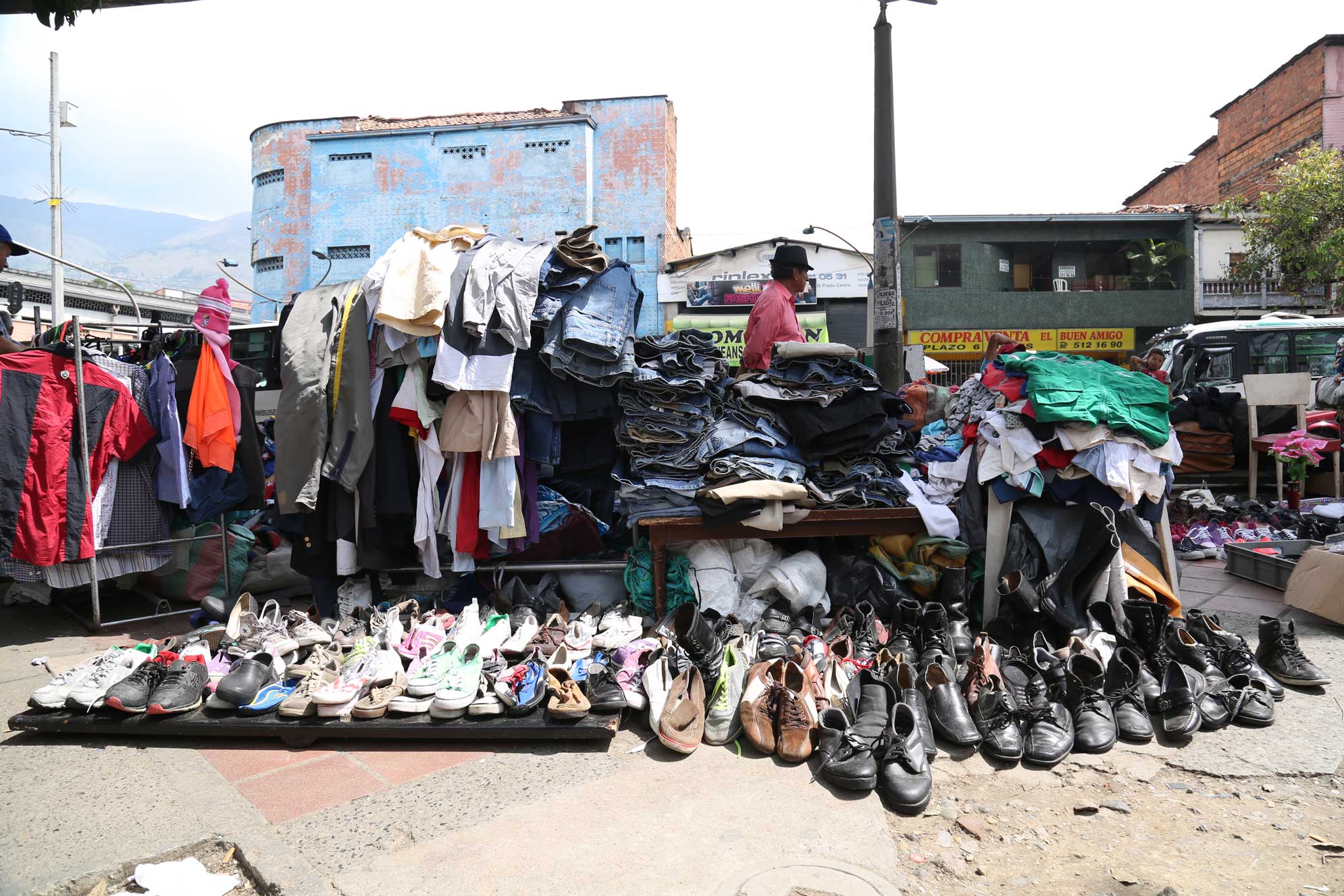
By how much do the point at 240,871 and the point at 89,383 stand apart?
3610 mm

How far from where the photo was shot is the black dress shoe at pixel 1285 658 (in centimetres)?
321

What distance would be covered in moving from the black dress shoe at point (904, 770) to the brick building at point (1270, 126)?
27.5m

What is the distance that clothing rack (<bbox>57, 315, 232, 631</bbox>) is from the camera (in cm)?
440

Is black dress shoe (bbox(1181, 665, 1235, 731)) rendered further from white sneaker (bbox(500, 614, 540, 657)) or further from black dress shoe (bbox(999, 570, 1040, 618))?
white sneaker (bbox(500, 614, 540, 657))

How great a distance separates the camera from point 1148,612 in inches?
134

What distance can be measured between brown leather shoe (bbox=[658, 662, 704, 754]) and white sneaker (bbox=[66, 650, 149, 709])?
7.39 ft

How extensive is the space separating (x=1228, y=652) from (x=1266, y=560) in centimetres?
235

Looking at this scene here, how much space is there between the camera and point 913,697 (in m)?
2.88

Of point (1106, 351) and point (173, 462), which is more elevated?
point (1106, 351)

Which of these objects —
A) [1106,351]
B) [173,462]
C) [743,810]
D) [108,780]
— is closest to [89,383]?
[173,462]

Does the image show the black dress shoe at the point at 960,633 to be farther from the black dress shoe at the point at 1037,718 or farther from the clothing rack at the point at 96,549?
the clothing rack at the point at 96,549

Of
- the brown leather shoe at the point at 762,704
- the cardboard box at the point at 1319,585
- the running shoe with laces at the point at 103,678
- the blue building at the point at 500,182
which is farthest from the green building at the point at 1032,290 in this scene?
the running shoe with laces at the point at 103,678

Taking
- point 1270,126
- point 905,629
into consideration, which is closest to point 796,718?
point 905,629

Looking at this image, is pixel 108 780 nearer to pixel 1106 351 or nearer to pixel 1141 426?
pixel 1141 426
